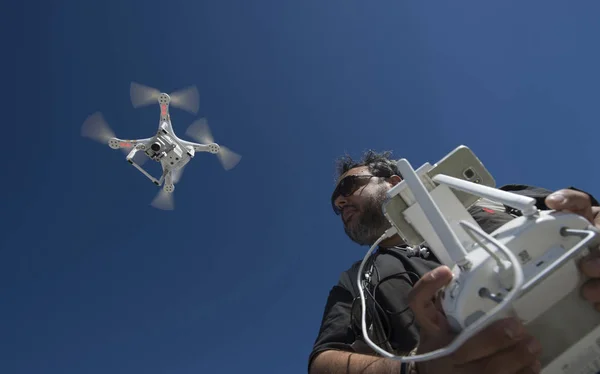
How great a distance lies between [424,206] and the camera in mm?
1381

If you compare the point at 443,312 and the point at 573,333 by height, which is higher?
the point at 443,312

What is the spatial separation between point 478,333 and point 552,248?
43 cm

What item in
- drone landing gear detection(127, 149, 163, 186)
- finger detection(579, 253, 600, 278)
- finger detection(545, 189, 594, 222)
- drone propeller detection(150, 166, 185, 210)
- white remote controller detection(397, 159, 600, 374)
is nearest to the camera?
white remote controller detection(397, 159, 600, 374)

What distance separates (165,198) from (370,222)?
10.7 meters

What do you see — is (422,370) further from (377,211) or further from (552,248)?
(377,211)

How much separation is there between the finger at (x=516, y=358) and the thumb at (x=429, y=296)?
9.0 inches

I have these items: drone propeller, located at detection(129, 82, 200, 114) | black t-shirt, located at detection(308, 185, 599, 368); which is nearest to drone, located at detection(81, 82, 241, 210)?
drone propeller, located at detection(129, 82, 200, 114)

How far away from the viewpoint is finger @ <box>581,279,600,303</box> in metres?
1.18

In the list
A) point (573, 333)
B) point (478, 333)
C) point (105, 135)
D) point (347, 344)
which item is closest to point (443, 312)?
point (478, 333)

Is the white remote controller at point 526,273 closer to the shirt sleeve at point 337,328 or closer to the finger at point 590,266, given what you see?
the finger at point 590,266

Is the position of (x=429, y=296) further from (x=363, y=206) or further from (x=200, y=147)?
(x=200, y=147)

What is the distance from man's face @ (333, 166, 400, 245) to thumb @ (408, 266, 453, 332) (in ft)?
9.03

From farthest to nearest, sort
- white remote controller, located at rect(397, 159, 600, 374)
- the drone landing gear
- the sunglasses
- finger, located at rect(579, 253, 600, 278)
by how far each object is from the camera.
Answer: the drone landing gear → the sunglasses → finger, located at rect(579, 253, 600, 278) → white remote controller, located at rect(397, 159, 600, 374)

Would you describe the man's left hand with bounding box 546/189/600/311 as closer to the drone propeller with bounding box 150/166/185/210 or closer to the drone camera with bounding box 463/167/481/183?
the drone camera with bounding box 463/167/481/183
